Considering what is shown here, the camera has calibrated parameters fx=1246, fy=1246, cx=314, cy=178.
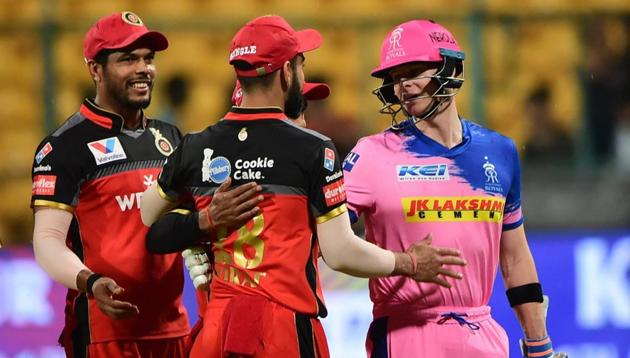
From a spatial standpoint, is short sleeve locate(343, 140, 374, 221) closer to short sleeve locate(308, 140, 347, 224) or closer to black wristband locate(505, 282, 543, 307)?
short sleeve locate(308, 140, 347, 224)

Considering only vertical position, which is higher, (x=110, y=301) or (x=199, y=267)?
(x=199, y=267)

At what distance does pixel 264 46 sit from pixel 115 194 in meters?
1.11

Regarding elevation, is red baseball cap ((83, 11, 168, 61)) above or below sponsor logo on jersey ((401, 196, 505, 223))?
above

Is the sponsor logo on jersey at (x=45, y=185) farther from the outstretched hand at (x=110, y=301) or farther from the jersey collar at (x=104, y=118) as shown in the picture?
the outstretched hand at (x=110, y=301)

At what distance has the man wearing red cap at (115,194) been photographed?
515 cm

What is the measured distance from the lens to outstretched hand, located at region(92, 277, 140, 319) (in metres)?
4.61

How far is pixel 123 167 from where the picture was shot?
5.22 meters

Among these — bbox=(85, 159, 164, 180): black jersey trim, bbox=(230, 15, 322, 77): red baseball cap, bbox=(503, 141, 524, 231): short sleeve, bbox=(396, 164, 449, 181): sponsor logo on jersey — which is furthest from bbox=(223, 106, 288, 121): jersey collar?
bbox=(503, 141, 524, 231): short sleeve

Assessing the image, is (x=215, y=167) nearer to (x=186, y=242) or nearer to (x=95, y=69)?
(x=186, y=242)

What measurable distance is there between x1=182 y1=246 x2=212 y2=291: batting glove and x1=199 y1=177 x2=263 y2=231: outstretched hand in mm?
314

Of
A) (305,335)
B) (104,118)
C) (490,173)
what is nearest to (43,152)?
(104,118)

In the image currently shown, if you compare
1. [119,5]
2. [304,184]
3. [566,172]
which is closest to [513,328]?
[566,172]

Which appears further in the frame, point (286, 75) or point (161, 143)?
point (161, 143)

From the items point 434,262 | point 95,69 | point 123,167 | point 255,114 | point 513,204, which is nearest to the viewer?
point 255,114
